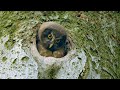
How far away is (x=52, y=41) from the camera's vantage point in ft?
5.03

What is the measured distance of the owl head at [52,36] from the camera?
1541 mm

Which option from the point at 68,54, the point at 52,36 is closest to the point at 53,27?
the point at 52,36

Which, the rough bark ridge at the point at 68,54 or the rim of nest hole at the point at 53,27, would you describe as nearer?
the rough bark ridge at the point at 68,54

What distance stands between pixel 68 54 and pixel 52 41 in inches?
4.3

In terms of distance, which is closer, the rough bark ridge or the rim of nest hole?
the rough bark ridge

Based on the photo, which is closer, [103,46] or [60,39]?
[60,39]

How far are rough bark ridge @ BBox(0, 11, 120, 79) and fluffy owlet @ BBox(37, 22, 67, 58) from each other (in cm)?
4

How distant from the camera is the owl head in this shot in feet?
5.06

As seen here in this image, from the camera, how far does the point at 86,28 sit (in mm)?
1767

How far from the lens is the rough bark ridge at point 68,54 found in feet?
4.81

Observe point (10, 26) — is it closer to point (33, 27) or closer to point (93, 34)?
point (33, 27)
